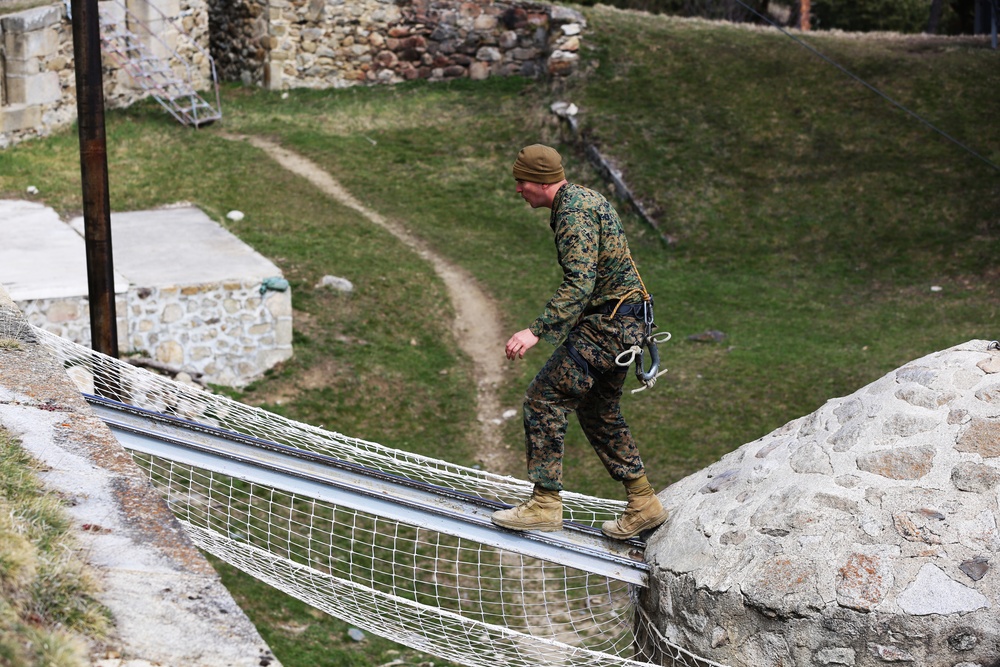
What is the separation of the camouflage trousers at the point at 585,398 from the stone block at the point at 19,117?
35.8ft

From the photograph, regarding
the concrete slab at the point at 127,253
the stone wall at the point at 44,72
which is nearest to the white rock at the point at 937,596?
the concrete slab at the point at 127,253

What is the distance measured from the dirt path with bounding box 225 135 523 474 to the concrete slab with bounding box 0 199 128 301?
3110mm

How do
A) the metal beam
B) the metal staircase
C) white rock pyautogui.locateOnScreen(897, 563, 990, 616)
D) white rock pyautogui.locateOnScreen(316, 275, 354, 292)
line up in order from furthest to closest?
the metal staircase → white rock pyautogui.locateOnScreen(316, 275, 354, 292) → the metal beam → white rock pyautogui.locateOnScreen(897, 563, 990, 616)

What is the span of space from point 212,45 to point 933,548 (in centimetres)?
1634

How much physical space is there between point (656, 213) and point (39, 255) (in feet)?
22.8

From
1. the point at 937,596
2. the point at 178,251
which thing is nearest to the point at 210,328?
the point at 178,251

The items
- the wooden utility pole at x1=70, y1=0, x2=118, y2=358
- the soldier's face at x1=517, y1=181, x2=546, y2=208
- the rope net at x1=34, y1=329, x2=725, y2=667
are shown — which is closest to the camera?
the soldier's face at x1=517, y1=181, x2=546, y2=208

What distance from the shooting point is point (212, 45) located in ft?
60.3

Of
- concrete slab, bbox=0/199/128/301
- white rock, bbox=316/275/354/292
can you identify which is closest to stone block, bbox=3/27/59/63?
concrete slab, bbox=0/199/128/301

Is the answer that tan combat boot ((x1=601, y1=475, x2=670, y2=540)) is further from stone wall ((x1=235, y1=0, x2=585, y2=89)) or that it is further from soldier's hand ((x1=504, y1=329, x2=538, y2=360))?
stone wall ((x1=235, y1=0, x2=585, y2=89))

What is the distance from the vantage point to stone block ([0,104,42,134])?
45.0 ft

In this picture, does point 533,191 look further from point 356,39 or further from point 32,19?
point 356,39

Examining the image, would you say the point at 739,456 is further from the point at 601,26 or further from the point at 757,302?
the point at 601,26

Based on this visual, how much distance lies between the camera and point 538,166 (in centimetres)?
471
